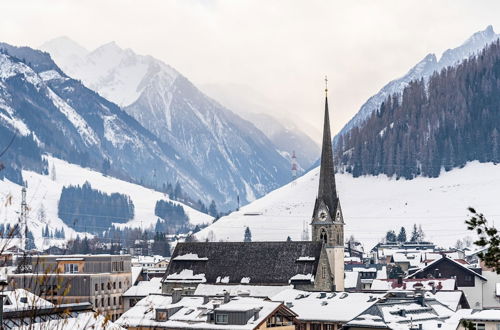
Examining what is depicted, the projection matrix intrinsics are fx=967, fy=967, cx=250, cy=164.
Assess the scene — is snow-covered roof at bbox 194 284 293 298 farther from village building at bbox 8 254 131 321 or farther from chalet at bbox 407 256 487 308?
chalet at bbox 407 256 487 308

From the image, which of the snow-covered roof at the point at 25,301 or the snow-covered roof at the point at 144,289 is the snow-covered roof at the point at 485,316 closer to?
the snow-covered roof at the point at 25,301

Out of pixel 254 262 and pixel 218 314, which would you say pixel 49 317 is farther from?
pixel 254 262

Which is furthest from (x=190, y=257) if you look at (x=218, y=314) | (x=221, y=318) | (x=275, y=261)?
(x=221, y=318)

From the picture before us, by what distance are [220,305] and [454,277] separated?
64.6 meters

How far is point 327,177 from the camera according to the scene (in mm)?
142125

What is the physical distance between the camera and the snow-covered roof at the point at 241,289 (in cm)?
11762

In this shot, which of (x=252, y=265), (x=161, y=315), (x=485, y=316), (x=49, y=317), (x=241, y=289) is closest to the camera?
(x=49, y=317)

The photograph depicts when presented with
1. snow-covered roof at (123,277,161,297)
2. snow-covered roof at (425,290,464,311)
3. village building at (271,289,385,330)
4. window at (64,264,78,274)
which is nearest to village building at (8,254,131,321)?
window at (64,264,78,274)

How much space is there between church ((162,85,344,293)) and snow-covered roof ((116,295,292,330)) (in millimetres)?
23408

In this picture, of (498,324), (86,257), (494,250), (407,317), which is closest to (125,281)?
(86,257)

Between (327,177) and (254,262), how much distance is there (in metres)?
21.3

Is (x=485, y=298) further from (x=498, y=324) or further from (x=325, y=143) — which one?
(x=498, y=324)

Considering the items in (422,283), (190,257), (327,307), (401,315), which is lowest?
(401,315)

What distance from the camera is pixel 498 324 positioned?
8081 cm
